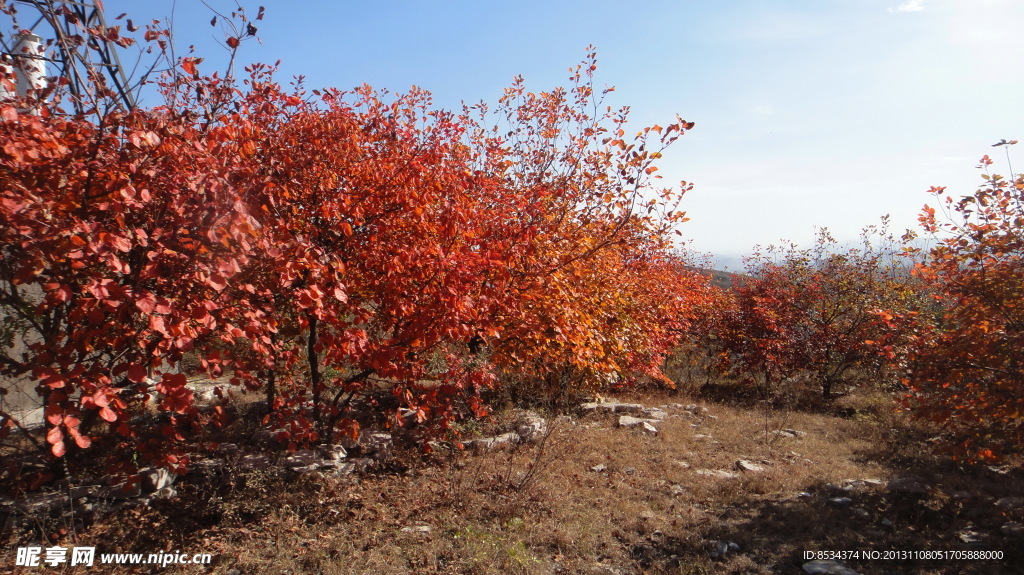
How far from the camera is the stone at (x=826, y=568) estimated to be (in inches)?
157

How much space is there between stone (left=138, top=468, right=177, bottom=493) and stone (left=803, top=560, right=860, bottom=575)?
5.42 metres

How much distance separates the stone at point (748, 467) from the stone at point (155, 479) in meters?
6.10

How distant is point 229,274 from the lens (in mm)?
2646

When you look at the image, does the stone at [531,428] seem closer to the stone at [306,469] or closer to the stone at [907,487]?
the stone at [306,469]

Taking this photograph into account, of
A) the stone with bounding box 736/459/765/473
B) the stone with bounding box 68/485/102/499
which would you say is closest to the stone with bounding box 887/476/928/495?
the stone with bounding box 736/459/765/473

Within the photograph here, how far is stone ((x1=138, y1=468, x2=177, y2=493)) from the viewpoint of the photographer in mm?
4568

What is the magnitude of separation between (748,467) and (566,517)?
2806mm

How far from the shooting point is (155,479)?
15.1ft

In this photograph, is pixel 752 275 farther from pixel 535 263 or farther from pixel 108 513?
pixel 108 513

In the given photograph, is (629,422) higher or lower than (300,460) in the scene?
lower

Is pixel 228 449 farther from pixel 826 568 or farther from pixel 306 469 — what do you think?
pixel 826 568

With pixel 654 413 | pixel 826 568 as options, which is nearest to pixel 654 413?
pixel 654 413

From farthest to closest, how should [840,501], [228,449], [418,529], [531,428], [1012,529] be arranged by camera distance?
[531,428] → [228,449] → [840,501] → [1012,529] → [418,529]

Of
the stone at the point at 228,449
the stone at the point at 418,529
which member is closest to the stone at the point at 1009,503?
the stone at the point at 418,529
